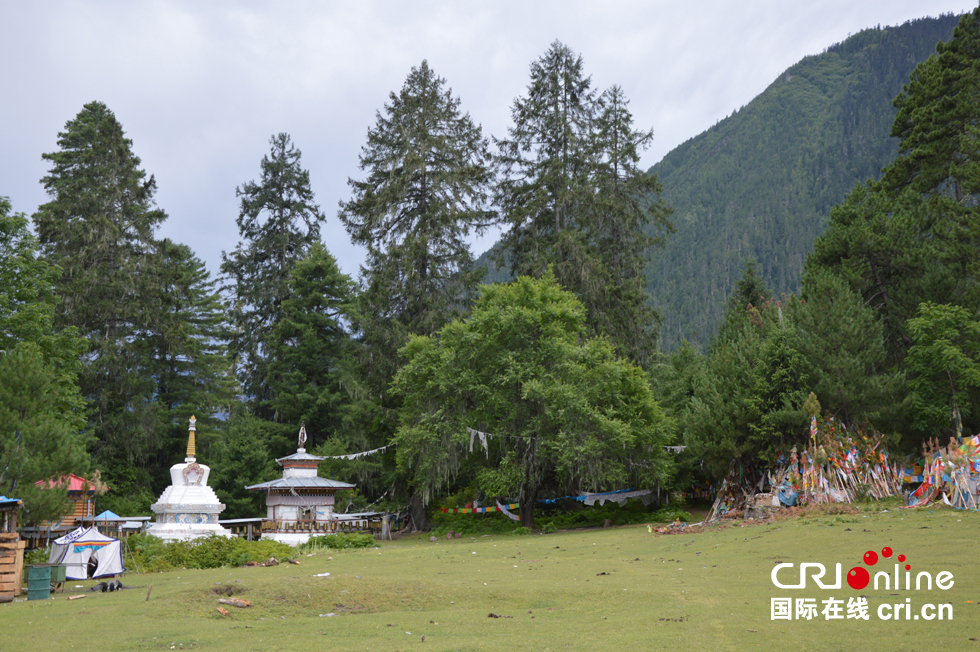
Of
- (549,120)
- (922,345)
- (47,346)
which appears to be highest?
(549,120)

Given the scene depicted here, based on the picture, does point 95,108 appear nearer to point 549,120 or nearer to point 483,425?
point 549,120

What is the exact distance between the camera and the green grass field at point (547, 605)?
8.05 meters

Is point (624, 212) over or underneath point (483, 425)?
over

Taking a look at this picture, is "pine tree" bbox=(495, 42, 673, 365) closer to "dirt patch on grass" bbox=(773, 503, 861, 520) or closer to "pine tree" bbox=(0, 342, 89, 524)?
"dirt patch on grass" bbox=(773, 503, 861, 520)

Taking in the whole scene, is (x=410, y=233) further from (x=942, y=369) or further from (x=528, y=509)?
(x=942, y=369)

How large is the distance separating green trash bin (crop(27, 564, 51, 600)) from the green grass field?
29 centimetres

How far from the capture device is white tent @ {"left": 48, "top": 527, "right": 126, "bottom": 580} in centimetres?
1670

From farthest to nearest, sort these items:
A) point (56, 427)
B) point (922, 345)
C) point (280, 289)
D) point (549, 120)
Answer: point (280, 289)
point (549, 120)
point (922, 345)
point (56, 427)

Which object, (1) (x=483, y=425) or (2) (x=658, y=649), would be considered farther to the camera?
(1) (x=483, y=425)

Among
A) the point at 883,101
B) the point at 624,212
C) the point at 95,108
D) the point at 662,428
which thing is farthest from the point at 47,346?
the point at 883,101

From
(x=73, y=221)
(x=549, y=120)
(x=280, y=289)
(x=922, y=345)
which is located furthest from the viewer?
(x=280, y=289)

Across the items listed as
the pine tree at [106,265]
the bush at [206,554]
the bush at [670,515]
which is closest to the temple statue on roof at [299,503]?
the bush at [206,554]

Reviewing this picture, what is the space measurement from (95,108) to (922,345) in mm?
42439

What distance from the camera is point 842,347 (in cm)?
2598
